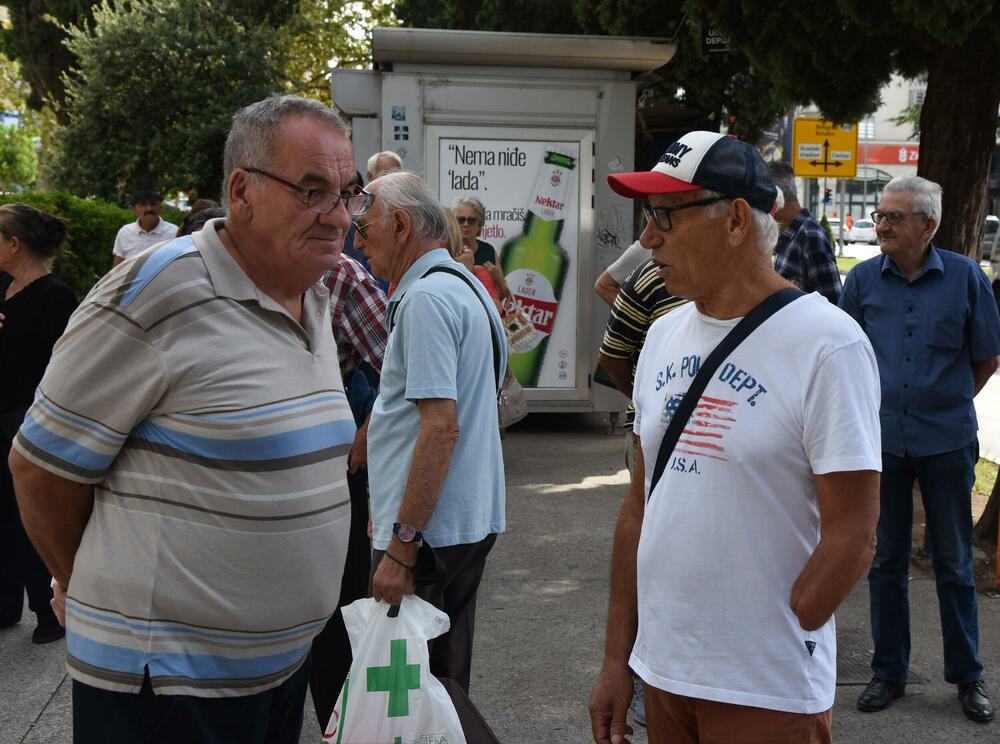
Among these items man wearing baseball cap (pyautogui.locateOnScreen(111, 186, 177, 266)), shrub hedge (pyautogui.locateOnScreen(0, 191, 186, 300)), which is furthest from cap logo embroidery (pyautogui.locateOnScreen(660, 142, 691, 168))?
man wearing baseball cap (pyautogui.locateOnScreen(111, 186, 177, 266))

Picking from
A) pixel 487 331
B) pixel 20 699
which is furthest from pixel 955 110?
pixel 20 699

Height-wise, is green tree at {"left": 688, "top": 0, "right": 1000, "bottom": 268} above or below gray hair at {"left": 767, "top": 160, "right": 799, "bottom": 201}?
above

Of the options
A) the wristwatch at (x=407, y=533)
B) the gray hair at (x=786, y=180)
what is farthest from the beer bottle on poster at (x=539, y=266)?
the wristwatch at (x=407, y=533)

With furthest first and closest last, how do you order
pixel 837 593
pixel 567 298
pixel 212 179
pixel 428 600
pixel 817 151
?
pixel 212 179 < pixel 817 151 < pixel 567 298 < pixel 428 600 < pixel 837 593

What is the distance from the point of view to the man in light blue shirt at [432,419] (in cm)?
291

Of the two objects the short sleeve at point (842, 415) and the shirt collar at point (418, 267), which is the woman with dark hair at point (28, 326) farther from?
the short sleeve at point (842, 415)

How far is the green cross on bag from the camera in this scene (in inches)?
99.0

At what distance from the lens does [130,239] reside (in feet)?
32.1

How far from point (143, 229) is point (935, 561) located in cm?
795

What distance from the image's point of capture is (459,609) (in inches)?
127

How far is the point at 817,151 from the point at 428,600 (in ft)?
42.4

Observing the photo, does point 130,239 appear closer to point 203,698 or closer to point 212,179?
point 203,698

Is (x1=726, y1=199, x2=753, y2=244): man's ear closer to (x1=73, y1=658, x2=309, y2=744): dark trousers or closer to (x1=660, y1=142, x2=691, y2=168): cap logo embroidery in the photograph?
(x1=660, y1=142, x2=691, y2=168): cap logo embroidery

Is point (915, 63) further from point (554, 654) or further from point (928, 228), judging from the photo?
point (554, 654)
